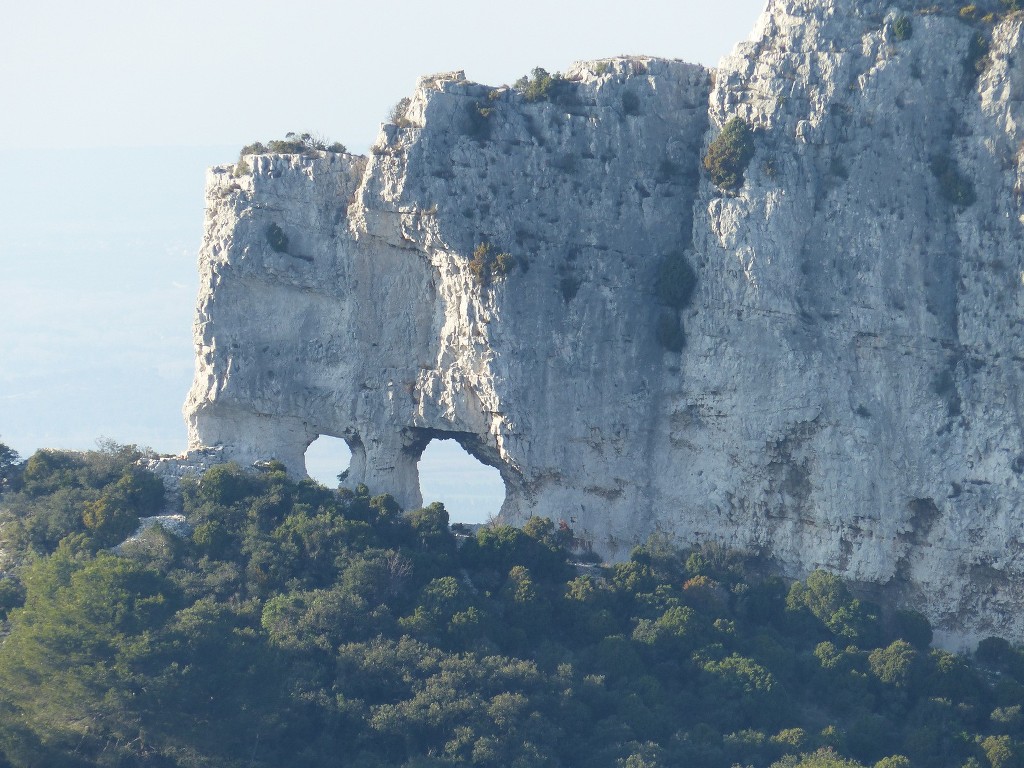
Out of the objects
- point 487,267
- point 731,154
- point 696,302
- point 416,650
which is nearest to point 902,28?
point 731,154

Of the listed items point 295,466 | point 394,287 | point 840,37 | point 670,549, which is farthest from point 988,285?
point 295,466

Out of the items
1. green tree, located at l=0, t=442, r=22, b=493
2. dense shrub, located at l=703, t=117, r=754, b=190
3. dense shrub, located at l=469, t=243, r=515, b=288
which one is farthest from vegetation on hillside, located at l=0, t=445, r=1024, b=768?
dense shrub, located at l=703, t=117, r=754, b=190

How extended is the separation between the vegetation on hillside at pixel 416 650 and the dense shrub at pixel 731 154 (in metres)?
12.0

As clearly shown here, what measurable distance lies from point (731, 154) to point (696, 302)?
491cm

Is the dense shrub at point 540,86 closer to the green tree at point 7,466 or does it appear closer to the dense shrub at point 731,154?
the dense shrub at point 731,154

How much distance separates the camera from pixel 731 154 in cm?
6306

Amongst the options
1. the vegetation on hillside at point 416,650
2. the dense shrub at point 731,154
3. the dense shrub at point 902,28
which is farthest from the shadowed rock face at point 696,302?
the vegetation on hillside at point 416,650

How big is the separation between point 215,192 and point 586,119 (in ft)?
42.9

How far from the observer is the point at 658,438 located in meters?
63.9

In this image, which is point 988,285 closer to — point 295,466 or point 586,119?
point 586,119

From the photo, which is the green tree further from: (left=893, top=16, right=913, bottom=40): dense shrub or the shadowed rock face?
(left=893, top=16, right=913, bottom=40): dense shrub

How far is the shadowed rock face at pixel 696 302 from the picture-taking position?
61.9m

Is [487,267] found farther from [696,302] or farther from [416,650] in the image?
[416,650]

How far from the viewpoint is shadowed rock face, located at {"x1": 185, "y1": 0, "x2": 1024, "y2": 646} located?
6194 cm
